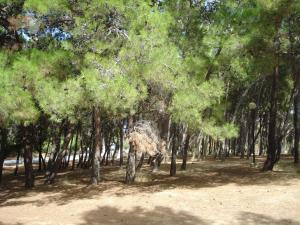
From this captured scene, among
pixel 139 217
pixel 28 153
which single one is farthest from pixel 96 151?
pixel 139 217

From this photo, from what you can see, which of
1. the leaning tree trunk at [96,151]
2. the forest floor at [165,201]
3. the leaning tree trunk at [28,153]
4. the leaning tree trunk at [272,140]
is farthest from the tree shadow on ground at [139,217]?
the leaning tree trunk at [272,140]

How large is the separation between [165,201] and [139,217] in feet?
5.21

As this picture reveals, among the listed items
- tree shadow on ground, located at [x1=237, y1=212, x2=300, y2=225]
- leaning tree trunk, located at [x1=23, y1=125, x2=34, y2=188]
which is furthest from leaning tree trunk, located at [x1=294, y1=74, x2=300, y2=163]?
leaning tree trunk, located at [x1=23, y1=125, x2=34, y2=188]

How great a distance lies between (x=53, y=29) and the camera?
12766mm

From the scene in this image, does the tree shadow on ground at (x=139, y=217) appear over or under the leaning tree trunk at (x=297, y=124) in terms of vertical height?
under

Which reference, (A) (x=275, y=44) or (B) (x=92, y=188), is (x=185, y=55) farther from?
(B) (x=92, y=188)

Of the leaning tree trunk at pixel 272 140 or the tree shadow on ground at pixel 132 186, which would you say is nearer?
the tree shadow on ground at pixel 132 186

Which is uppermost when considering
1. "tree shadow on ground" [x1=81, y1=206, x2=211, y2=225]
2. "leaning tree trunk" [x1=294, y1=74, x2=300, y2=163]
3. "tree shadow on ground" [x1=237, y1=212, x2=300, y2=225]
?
"leaning tree trunk" [x1=294, y1=74, x2=300, y2=163]

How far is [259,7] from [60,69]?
22.1ft

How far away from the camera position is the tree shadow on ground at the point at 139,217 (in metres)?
9.27

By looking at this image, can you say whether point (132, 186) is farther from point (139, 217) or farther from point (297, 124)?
point (297, 124)

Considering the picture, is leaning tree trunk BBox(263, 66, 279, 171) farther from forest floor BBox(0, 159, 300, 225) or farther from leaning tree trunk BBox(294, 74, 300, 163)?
leaning tree trunk BBox(294, 74, 300, 163)

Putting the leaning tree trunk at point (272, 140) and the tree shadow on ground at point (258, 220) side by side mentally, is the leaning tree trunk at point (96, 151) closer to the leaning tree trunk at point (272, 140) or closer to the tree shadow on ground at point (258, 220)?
the tree shadow on ground at point (258, 220)

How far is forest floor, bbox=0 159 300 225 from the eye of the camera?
9508 millimetres
